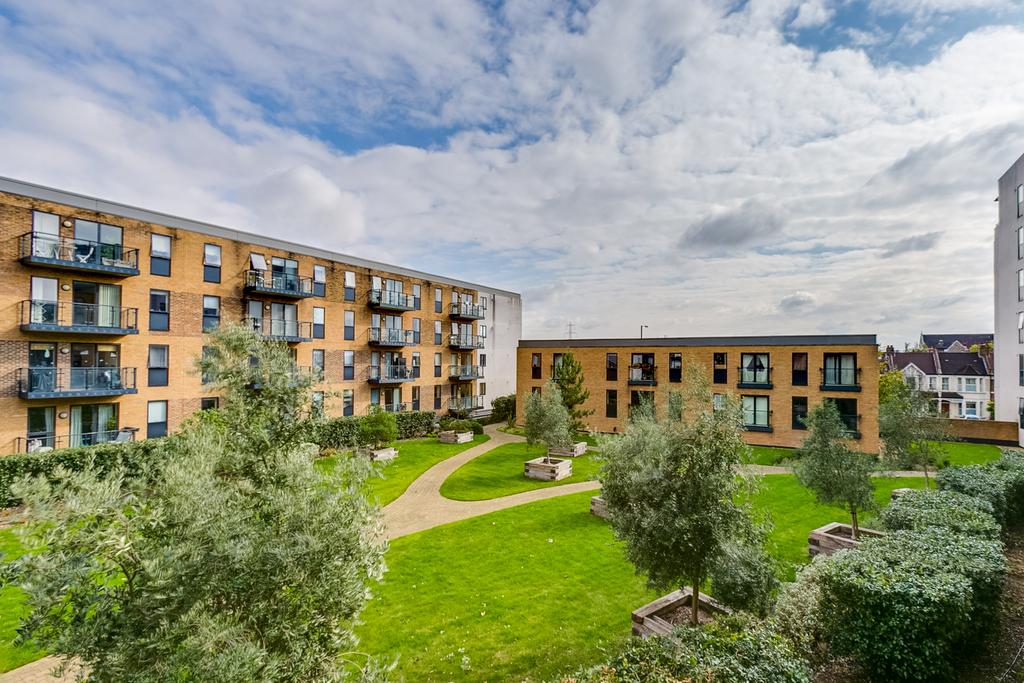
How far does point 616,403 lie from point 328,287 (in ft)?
74.7

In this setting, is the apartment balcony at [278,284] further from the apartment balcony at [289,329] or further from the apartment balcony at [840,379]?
the apartment balcony at [840,379]

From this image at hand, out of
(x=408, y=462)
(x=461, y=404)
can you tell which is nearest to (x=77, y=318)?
(x=408, y=462)

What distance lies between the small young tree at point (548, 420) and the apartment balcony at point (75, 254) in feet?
67.0

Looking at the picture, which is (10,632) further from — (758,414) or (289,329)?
(758,414)

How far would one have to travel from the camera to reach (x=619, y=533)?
9242 millimetres

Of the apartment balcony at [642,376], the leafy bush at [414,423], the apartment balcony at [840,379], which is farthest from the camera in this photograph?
the apartment balcony at [642,376]

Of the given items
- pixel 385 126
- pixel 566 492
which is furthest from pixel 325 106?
pixel 566 492

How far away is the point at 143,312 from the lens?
2280 cm

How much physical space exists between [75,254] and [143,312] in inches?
141

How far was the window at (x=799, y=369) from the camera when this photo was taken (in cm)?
3042

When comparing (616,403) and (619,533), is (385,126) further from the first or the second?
(616,403)

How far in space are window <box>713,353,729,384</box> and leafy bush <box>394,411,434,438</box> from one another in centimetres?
2109

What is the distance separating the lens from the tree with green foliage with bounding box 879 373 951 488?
19.2 meters

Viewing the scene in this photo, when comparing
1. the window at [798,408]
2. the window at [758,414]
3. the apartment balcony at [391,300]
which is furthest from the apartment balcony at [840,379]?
the apartment balcony at [391,300]
